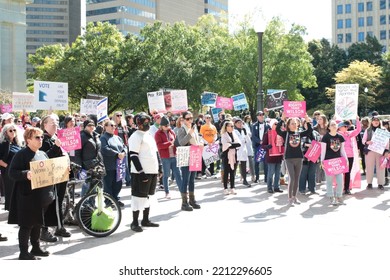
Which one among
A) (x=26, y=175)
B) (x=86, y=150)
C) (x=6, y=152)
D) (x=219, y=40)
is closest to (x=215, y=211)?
(x=86, y=150)

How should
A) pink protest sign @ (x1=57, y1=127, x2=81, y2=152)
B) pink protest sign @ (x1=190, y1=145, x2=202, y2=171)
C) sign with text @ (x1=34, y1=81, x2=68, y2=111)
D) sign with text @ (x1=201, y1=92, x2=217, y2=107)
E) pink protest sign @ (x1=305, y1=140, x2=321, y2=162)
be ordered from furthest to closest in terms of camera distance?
sign with text @ (x1=201, y1=92, x2=217, y2=107) → sign with text @ (x1=34, y1=81, x2=68, y2=111) → pink protest sign @ (x1=305, y1=140, x2=321, y2=162) → pink protest sign @ (x1=190, y1=145, x2=202, y2=171) → pink protest sign @ (x1=57, y1=127, x2=81, y2=152)

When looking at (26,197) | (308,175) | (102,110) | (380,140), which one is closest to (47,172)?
(26,197)

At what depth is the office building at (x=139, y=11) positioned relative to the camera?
136 metres

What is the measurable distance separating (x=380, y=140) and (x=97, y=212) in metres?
9.07

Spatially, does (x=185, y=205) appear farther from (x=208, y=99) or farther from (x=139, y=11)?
(x=139, y=11)

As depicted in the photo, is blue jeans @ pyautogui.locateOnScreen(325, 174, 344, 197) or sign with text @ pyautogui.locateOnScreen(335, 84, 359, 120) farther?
sign with text @ pyautogui.locateOnScreen(335, 84, 359, 120)

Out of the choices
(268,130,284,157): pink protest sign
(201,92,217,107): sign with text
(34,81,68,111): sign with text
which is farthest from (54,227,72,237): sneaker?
(201,92,217,107): sign with text

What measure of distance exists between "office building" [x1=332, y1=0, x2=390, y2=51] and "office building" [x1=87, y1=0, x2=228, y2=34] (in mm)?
38048

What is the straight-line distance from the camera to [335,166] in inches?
487

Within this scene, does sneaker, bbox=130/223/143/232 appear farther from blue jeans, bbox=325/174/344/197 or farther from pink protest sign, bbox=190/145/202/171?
blue jeans, bbox=325/174/344/197

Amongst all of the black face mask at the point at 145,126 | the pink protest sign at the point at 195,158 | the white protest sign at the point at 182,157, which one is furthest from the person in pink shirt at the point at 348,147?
the black face mask at the point at 145,126

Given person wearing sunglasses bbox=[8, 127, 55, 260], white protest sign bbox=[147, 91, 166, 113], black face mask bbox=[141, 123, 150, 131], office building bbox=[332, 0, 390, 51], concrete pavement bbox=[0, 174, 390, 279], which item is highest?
office building bbox=[332, 0, 390, 51]

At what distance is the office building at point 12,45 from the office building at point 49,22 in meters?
98.1

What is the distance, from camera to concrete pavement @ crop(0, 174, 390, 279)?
671 cm
